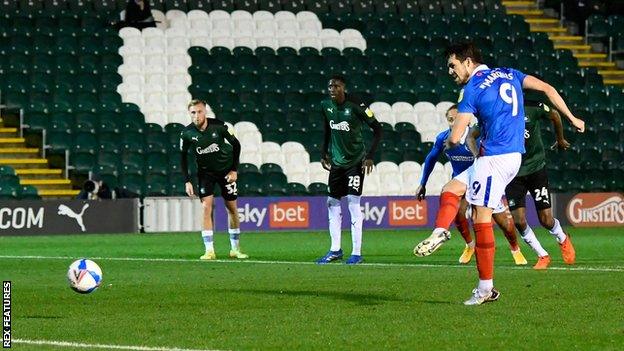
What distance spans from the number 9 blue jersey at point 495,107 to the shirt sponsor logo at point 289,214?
60.0ft

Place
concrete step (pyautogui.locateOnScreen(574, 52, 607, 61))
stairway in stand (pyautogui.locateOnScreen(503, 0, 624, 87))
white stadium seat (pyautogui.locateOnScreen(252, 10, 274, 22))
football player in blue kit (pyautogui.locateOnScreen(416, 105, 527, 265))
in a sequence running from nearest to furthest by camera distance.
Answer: football player in blue kit (pyautogui.locateOnScreen(416, 105, 527, 265)) < white stadium seat (pyautogui.locateOnScreen(252, 10, 274, 22)) < stairway in stand (pyautogui.locateOnScreen(503, 0, 624, 87)) < concrete step (pyautogui.locateOnScreen(574, 52, 607, 61))

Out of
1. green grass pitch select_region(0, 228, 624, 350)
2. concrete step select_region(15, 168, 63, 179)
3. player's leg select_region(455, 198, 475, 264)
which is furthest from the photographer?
concrete step select_region(15, 168, 63, 179)

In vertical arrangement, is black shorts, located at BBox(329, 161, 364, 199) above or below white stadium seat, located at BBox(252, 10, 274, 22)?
below

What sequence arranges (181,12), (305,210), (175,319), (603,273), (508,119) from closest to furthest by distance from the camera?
1. (175,319)
2. (508,119)
3. (603,273)
4. (305,210)
5. (181,12)

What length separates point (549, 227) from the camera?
55.2ft

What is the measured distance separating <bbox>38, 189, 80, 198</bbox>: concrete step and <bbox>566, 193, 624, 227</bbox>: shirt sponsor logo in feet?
38.3

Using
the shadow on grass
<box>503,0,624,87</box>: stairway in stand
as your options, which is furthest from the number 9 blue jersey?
<box>503,0,624,87</box>: stairway in stand

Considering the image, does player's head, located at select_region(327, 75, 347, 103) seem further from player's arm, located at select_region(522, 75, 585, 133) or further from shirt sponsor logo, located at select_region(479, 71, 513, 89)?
shirt sponsor logo, located at select_region(479, 71, 513, 89)

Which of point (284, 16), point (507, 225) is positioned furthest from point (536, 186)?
point (284, 16)

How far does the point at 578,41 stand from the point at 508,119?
29.0 meters

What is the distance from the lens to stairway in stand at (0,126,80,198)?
1148 inches

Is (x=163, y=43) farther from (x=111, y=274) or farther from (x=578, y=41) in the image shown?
(x=111, y=274)

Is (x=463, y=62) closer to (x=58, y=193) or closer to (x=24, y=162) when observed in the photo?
(x=58, y=193)

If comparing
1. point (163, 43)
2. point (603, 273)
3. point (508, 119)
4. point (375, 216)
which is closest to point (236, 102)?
point (163, 43)
